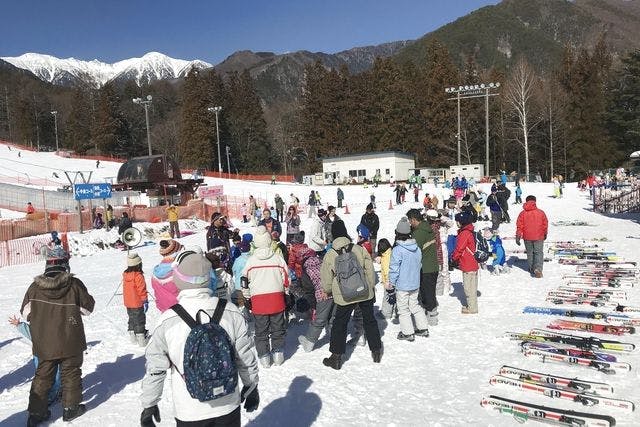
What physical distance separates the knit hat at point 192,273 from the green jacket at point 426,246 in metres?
4.83

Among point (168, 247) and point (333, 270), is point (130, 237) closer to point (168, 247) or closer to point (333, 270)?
point (168, 247)

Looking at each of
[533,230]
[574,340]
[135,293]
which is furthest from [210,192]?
[574,340]

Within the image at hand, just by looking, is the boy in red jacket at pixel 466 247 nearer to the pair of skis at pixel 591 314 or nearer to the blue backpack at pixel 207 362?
the pair of skis at pixel 591 314

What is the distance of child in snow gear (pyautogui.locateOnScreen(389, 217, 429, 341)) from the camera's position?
661 centimetres

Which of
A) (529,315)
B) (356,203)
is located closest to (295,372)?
(529,315)

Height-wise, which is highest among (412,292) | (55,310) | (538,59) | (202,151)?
(538,59)

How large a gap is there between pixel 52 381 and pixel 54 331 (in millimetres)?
572

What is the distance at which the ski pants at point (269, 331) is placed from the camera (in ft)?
20.5

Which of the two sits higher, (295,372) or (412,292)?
(412,292)

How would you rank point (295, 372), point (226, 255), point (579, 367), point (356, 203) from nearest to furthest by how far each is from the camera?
point (579, 367), point (295, 372), point (226, 255), point (356, 203)

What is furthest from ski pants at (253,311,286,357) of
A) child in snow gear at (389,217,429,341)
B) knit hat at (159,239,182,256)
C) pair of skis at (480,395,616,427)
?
pair of skis at (480,395,616,427)

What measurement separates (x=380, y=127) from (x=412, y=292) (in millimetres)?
57060

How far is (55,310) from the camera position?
191 inches

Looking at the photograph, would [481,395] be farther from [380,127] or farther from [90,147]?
[90,147]
